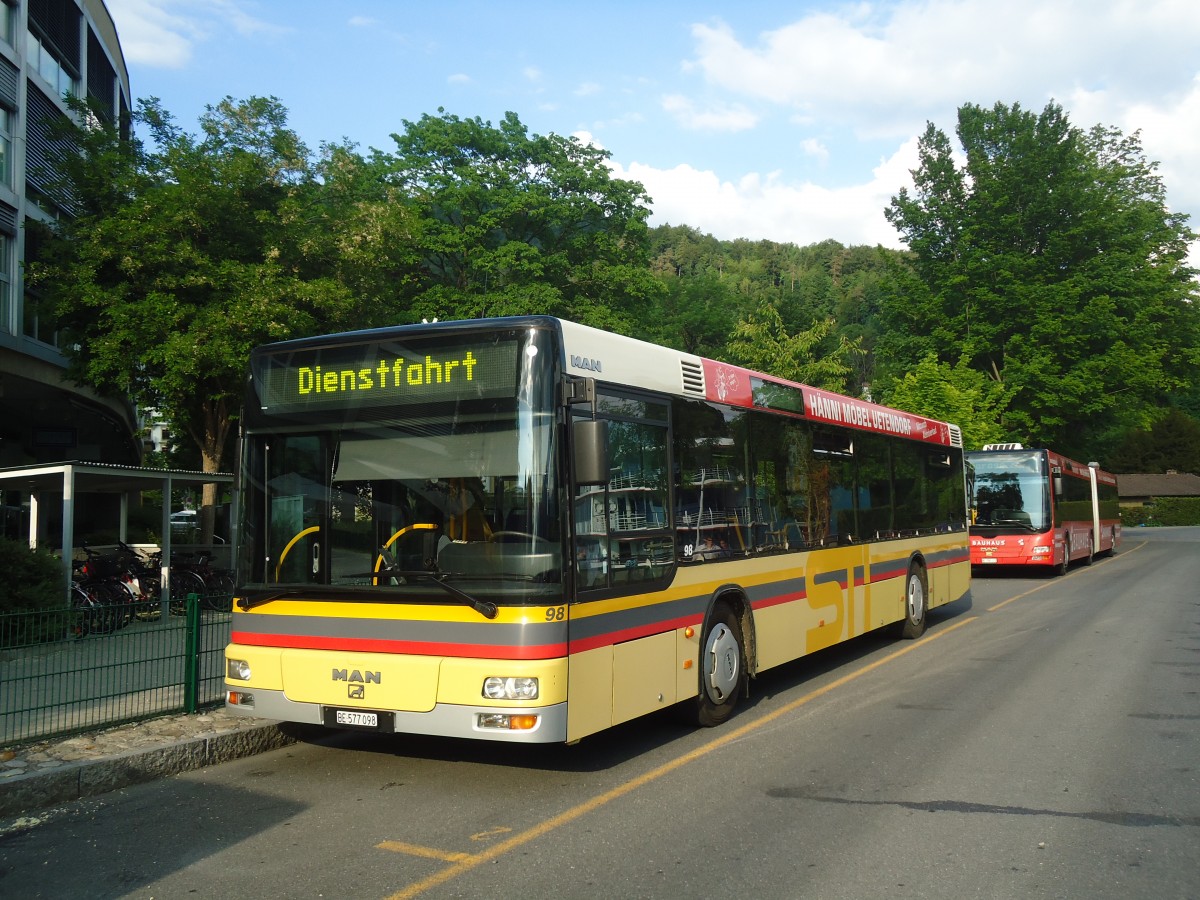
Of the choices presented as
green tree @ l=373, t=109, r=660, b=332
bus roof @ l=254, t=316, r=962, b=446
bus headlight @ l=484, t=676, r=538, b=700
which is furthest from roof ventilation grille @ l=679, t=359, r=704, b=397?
green tree @ l=373, t=109, r=660, b=332

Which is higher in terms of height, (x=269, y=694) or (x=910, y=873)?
(x=269, y=694)

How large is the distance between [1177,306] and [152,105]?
45.6 metres

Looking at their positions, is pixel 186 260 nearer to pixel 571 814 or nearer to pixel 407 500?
pixel 407 500

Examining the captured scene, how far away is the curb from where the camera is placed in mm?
6223

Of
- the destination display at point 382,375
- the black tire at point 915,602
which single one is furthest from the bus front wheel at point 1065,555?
the destination display at point 382,375

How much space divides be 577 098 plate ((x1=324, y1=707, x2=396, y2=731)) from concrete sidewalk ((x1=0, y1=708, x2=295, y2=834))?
1.34 meters

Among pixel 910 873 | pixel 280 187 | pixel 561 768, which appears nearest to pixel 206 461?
pixel 280 187

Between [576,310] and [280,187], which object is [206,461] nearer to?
[280,187]

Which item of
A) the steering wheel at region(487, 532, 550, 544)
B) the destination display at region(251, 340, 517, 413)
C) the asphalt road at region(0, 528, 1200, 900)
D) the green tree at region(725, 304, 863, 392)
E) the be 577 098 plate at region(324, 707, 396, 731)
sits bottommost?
the asphalt road at region(0, 528, 1200, 900)

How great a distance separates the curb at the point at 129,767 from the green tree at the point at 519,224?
25.5 m

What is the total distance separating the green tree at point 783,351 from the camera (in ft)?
166

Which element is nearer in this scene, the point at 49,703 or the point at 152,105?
the point at 49,703

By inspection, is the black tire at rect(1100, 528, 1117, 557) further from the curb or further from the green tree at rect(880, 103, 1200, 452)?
the curb

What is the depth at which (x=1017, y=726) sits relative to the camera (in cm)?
816
